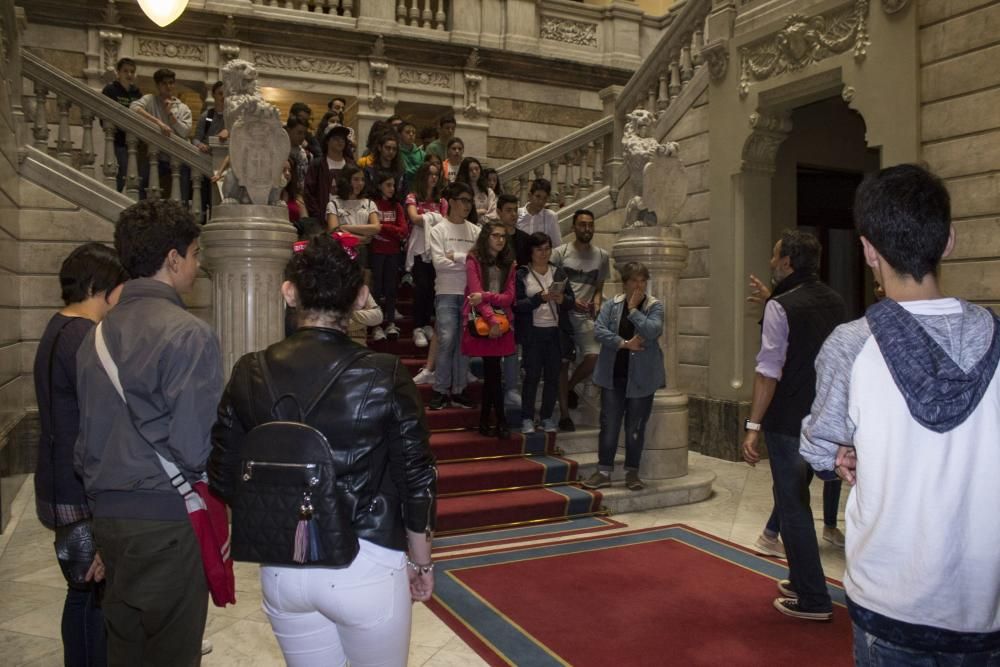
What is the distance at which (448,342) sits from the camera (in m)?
6.15

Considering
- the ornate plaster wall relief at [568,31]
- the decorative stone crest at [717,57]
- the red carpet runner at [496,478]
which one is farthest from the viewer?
the ornate plaster wall relief at [568,31]

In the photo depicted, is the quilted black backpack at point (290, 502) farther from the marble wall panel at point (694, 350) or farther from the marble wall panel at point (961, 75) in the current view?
the marble wall panel at point (694, 350)

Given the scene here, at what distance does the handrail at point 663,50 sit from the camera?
8391mm

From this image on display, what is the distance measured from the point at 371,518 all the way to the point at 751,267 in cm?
661

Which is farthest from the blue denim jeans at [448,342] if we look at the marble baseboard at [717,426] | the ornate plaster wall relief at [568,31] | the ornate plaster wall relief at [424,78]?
the ornate plaster wall relief at [568,31]

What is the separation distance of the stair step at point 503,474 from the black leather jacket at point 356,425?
363cm

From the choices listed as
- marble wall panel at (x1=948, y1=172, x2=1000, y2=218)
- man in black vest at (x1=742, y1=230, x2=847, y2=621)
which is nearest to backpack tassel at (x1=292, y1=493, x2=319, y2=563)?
man in black vest at (x1=742, y1=230, x2=847, y2=621)

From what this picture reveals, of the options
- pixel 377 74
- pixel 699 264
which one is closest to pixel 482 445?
pixel 699 264

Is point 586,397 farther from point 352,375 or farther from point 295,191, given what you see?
point 352,375

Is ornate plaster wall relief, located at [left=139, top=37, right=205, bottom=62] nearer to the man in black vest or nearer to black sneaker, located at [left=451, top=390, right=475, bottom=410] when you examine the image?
black sneaker, located at [left=451, top=390, right=475, bottom=410]

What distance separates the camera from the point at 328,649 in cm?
195

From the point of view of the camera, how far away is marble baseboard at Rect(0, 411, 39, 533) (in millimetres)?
5328

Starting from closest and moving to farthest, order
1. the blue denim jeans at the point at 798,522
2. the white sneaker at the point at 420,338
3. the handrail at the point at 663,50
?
the blue denim jeans at the point at 798,522, the white sneaker at the point at 420,338, the handrail at the point at 663,50

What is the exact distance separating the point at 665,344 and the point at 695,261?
7.24 ft
